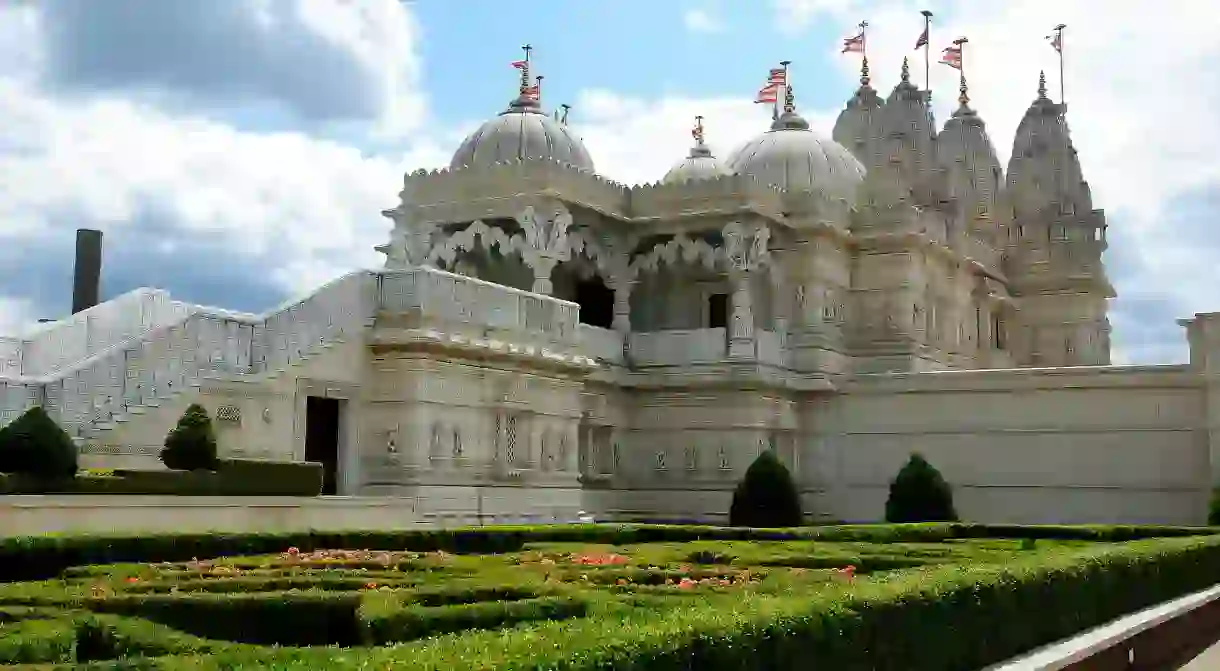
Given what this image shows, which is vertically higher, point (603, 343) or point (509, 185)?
point (509, 185)

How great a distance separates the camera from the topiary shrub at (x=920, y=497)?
3094 centimetres

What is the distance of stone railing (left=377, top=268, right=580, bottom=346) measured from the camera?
25359mm

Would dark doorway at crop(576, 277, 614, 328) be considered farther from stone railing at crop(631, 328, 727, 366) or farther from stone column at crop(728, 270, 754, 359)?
stone column at crop(728, 270, 754, 359)

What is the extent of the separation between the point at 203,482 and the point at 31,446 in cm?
290

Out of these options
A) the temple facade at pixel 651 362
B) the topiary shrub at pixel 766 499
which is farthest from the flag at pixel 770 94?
the topiary shrub at pixel 766 499

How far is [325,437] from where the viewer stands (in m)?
25.3

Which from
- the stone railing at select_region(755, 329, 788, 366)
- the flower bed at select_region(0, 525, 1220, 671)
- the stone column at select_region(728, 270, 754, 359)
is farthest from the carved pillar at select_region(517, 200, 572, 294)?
the flower bed at select_region(0, 525, 1220, 671)

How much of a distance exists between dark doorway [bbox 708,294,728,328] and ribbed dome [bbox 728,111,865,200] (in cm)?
371

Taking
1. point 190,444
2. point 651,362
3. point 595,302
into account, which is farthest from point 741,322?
point 190,444

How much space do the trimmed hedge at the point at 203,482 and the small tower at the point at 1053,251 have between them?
36.9 metres

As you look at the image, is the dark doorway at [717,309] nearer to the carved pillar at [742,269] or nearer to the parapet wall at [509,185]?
the carved pillar at [742,269]

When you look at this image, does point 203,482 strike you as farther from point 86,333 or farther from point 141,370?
point 86,333

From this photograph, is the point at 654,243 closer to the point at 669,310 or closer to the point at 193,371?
the point at 669,310

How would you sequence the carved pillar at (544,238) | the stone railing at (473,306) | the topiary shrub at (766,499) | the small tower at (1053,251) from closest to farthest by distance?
the stone railing at (473,306) < the topiary shrub at (766,499) < the carved pillar at (544,238) < the small tower at (1053,251)
